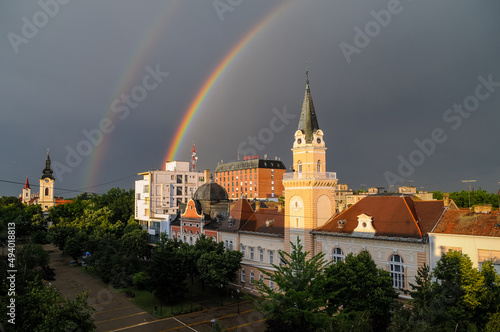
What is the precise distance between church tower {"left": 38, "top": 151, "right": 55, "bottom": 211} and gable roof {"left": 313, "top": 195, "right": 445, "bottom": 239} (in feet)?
432

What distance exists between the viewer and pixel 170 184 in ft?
317

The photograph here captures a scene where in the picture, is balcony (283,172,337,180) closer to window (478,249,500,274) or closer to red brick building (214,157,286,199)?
window (478,249,500,274)

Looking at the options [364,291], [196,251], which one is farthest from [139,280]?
[364,291]

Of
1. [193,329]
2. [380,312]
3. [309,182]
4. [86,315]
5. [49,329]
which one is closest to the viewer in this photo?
[49,329]

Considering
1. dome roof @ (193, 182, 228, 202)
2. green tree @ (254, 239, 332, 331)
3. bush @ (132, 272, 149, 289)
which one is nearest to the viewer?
green tree @ (254, 239, 332, 331)

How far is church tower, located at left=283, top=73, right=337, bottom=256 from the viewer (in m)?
45.2

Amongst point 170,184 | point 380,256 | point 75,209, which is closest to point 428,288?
point 380,256

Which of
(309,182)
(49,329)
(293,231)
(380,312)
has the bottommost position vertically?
(380,312)

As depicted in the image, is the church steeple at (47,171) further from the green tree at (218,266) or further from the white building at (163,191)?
the green tree at (218,266)

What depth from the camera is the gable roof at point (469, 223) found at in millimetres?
31830

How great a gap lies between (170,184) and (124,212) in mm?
16453

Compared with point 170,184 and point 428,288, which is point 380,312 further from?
point 170,184

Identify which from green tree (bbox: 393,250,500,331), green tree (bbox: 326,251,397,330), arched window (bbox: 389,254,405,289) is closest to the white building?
arched window (bbox: 389,254,405,289)

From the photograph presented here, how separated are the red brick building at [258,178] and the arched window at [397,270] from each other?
139216 mm
